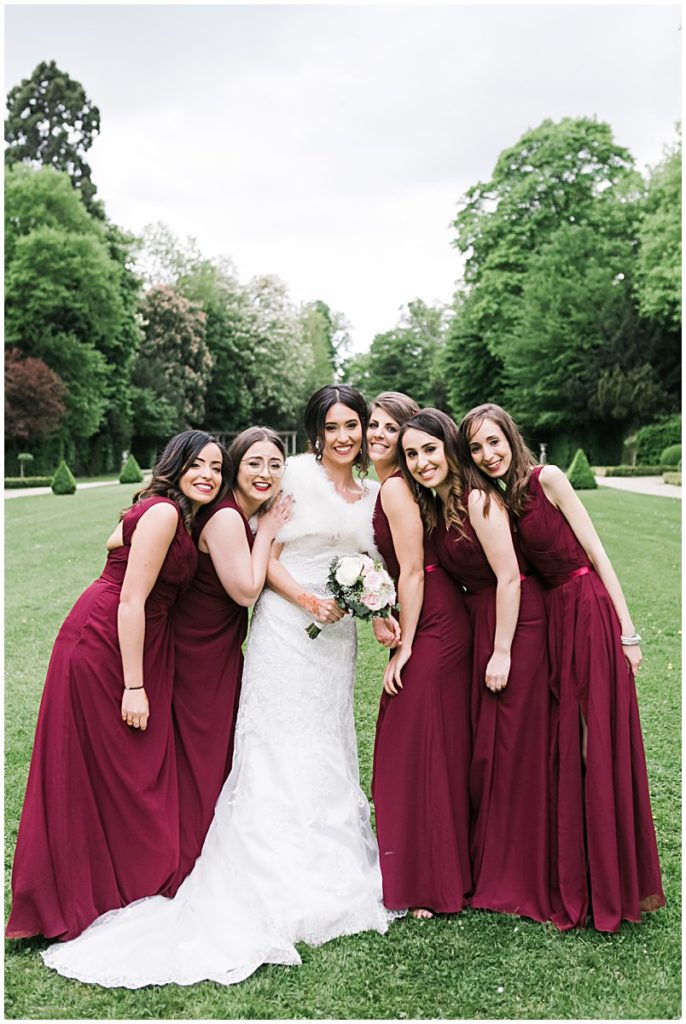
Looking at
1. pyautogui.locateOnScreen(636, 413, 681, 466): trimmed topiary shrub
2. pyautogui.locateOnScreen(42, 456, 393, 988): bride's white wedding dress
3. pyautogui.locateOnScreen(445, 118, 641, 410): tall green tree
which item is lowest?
pyautogui.locateOnScreen(42, 456, 393, 988): bride's white wedding dress

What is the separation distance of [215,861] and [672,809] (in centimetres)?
320

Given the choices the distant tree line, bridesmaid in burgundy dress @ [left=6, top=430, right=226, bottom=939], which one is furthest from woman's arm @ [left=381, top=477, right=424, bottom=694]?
the distant tree line

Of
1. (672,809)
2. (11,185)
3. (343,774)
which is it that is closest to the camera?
(343,774)

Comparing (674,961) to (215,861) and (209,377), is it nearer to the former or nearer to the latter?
(215,861)

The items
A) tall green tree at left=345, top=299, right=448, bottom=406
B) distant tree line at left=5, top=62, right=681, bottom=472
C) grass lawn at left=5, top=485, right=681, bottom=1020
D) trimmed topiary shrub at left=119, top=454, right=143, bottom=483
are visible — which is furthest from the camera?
tall green tree at left=345, top=299, right=448, bottom=406

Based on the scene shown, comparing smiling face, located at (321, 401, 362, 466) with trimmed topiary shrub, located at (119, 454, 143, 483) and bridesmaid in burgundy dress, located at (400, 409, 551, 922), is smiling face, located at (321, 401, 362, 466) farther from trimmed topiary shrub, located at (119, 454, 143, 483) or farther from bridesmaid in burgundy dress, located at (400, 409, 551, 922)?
trimmed topiary shrub, located at (119, 454, 143, 483)

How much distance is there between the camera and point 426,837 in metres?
4.19

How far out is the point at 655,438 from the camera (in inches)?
1522

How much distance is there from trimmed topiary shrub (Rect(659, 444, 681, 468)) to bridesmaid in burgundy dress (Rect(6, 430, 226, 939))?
33992 mm

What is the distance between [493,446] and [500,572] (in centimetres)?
62

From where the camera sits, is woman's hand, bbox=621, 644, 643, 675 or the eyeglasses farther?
the eyeglasses

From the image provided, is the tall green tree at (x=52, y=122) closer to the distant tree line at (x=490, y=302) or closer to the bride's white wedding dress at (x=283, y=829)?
the distant tree line at (x=490, y=302)

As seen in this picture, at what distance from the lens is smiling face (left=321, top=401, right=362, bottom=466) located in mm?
4516

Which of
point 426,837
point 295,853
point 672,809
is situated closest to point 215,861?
point 295,853
